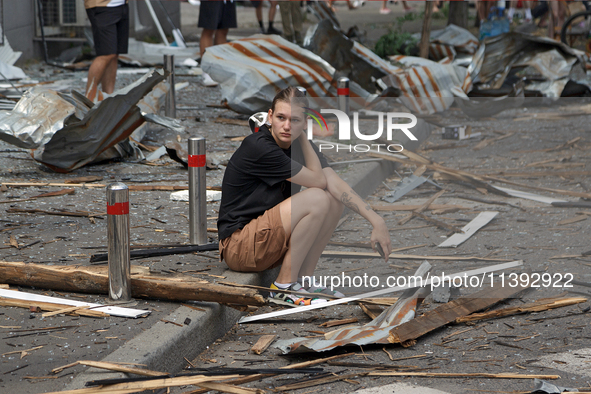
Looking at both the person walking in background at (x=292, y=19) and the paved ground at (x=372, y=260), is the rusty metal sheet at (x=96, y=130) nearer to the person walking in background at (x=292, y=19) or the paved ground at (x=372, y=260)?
the paved ground at (x=372, y=260)

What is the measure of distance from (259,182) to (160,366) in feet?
5.22

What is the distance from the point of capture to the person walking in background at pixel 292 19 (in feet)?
54.8

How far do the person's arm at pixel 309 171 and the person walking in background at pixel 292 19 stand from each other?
12.4m

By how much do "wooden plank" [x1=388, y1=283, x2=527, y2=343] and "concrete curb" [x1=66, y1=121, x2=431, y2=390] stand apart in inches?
→ 38.6

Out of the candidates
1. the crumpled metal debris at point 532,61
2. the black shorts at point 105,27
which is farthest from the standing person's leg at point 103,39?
the crumpled metal debris at point 532,61

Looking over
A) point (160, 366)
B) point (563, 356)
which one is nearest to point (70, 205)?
point (160, 366)

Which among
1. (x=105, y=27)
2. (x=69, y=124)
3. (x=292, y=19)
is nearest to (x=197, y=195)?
(x=69, y=124)

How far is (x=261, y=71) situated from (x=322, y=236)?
5.30 m

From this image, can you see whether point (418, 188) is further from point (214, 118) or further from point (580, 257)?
point (214, 118)

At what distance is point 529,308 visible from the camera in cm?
423

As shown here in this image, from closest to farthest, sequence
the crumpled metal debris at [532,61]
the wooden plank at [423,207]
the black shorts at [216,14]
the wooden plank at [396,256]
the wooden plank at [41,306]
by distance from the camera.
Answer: the wooden plank at [41,306]
the wooden plank at [396,256]
the wooden plank at [423,207]
the black shorts at [216,14]
the crumpled metal debris at [532,61]

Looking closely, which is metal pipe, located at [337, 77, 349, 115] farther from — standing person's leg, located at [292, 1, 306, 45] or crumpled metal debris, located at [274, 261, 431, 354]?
standing person's leg, located at [292, 1, 306, 45]

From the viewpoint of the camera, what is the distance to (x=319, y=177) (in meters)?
4.53

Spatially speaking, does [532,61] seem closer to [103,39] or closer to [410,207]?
[410,207]
